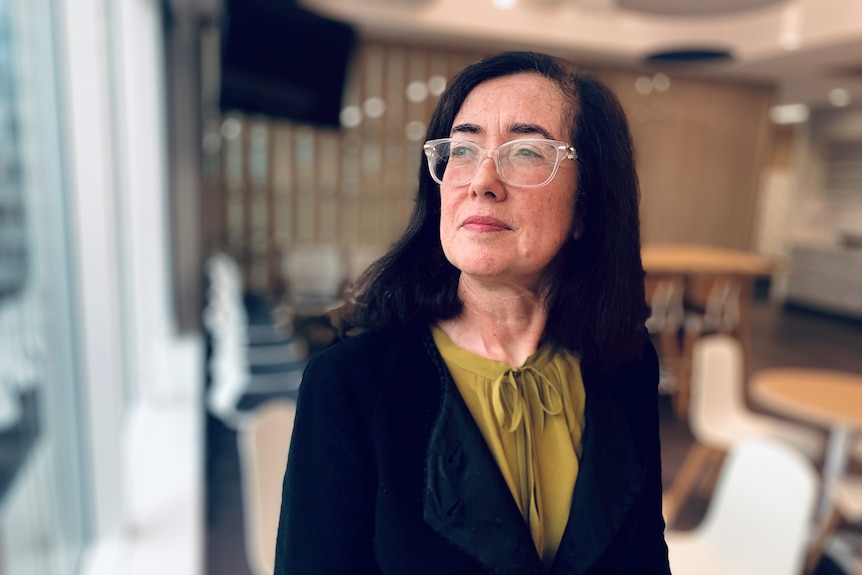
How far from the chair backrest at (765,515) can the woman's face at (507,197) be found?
66.9 inches

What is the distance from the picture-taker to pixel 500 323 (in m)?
0.72

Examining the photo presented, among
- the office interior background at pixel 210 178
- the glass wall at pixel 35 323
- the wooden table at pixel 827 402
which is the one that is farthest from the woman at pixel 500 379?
the wooden table at pixel 827 402

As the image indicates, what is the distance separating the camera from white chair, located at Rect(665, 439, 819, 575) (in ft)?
6.07

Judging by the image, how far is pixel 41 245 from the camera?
193 cm

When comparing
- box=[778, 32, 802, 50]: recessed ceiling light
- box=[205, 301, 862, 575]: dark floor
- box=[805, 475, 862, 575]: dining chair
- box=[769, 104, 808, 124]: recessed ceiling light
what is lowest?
box=[205, 301, 862, 575]: dark floor

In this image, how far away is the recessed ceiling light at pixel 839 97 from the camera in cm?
898

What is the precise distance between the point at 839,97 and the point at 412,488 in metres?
Result: 11.3

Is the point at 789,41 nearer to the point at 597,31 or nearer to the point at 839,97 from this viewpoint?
the point at 597,31

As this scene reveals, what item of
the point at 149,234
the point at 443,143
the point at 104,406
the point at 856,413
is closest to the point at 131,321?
the point at 149,234

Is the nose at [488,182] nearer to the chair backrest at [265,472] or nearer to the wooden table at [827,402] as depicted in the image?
the chair backrest at [265,472]

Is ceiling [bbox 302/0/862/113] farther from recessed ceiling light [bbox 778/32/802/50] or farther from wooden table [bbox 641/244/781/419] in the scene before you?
wooden table [bbox 641/244/781/419]

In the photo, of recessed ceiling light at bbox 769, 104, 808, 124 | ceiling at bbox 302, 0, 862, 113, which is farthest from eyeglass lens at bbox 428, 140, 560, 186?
recessed ceiling light at bbox 769, 104, 808, 124

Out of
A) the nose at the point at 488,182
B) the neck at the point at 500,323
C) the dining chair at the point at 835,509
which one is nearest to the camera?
the nose at the point at 488,182

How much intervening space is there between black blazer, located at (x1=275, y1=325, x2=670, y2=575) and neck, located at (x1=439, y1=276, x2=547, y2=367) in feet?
0.20
